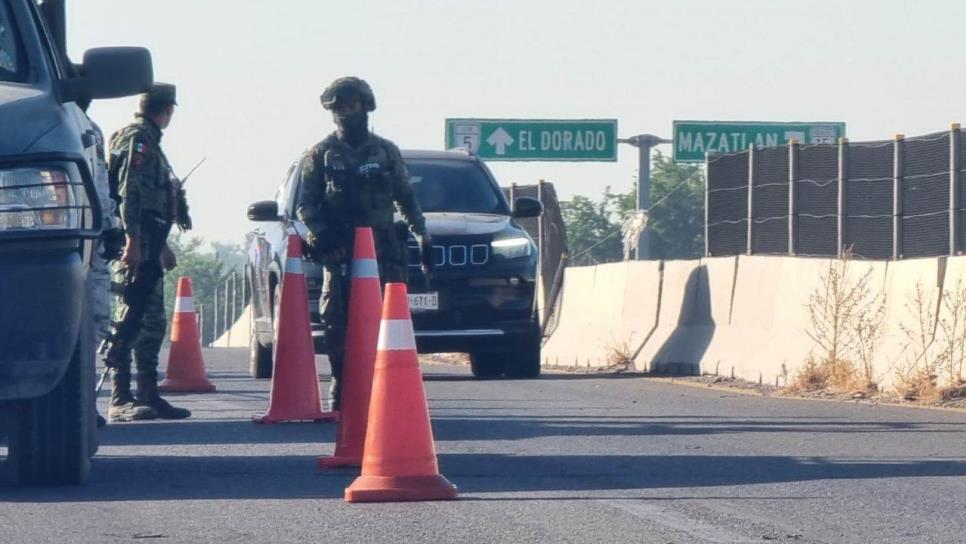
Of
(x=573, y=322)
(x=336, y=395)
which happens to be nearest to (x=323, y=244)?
(x=336, y=395)

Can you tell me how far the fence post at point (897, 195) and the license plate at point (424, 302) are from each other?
516 cm

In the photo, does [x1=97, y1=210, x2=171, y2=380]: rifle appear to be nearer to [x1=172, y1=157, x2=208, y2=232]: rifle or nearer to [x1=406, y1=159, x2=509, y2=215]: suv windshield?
[x1=172, y1=157, x2=208, y2=232]: rifle

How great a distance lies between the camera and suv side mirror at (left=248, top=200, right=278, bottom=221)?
14367mm

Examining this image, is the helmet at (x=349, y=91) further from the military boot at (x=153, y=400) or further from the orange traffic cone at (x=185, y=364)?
the orange traffic cone at (x=185, y=364)

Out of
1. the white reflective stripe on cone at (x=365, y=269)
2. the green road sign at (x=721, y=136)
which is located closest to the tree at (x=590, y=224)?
the green road sign at (x=721, y=136)

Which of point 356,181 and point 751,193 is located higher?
point 751,193

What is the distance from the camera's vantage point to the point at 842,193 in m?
19.0

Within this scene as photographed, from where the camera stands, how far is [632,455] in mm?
8844

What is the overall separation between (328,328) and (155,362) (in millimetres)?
1315

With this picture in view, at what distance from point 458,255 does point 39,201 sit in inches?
320

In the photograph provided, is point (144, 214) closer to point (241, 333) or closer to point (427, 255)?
point (427, 255)

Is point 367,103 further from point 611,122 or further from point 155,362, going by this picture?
point 611,122

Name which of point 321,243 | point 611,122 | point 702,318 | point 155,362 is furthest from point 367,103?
point 611,122

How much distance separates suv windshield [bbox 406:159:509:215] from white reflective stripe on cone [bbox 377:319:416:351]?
7.98 m
